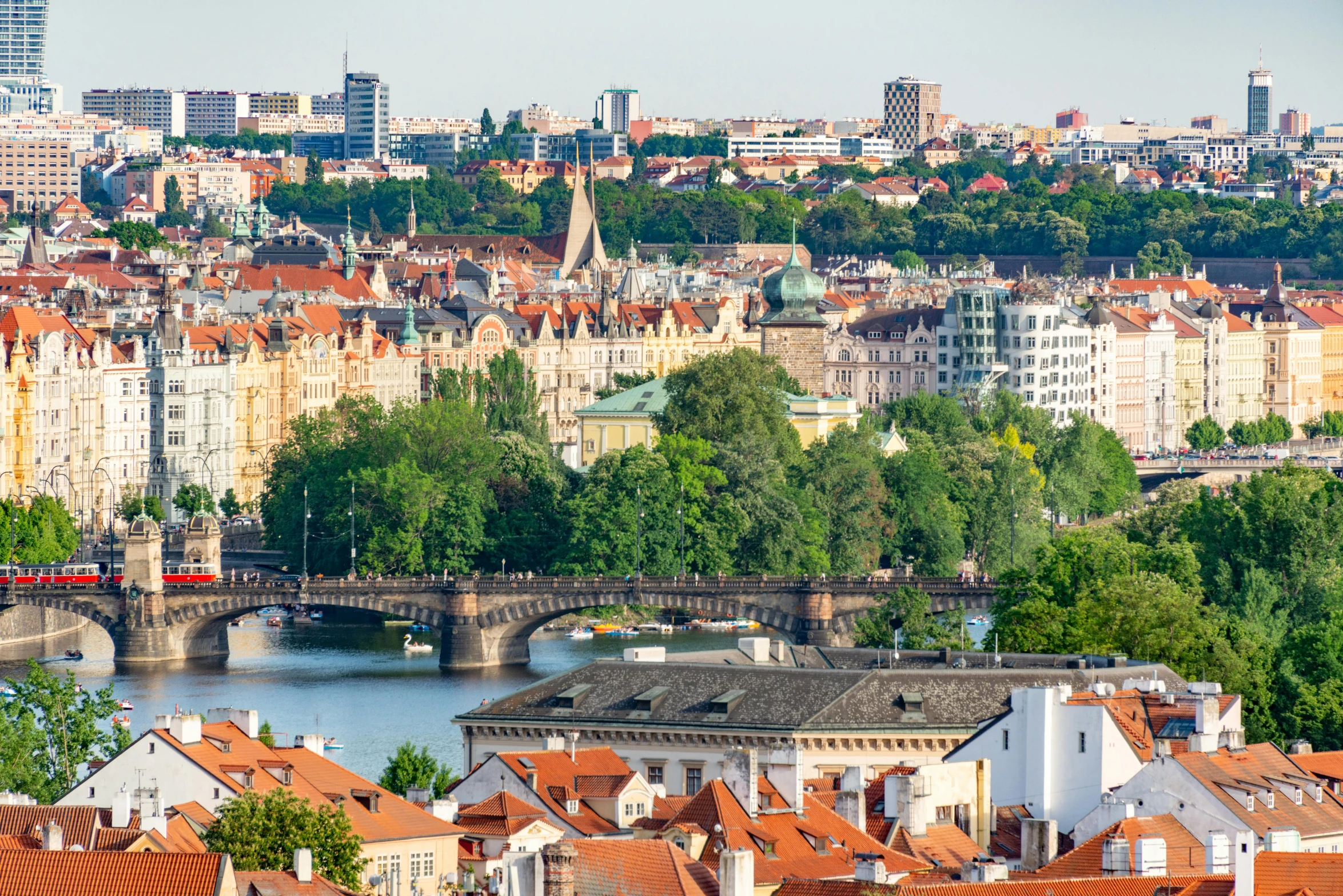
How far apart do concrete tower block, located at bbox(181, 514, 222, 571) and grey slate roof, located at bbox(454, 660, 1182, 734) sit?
1618 inches

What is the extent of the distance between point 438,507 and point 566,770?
56.0 m

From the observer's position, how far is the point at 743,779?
42.4 m

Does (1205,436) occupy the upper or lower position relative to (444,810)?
upper

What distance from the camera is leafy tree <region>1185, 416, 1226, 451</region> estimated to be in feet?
522

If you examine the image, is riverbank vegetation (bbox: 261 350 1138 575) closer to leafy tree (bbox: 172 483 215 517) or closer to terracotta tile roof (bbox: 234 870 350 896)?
leafy tree (bbox: 172 483 215 517)

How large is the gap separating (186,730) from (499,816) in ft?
14.2

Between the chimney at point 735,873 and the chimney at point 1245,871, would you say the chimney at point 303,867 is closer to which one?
the chimney at point 735,873

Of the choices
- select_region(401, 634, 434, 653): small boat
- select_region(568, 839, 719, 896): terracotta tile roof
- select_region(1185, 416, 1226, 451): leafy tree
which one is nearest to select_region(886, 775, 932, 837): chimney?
select_region(568, 839, 719, 896): terracotta tile roof

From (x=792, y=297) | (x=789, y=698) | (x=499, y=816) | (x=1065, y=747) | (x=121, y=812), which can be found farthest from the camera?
(x=792, y=297)

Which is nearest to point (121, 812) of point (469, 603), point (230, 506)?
point (469, 603)

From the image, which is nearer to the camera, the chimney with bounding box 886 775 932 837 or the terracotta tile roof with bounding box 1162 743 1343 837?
the terracotta tile roof with bounding box 1162 743 1343 837

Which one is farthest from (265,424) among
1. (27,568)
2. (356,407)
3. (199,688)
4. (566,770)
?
(566,770)

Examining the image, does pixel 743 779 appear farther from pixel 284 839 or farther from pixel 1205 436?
pixel 1205 436

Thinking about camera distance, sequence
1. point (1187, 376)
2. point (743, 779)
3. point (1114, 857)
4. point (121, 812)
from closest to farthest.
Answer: point (1114, 857) → point (121, 812) → point (743, 779) → point (1187, 376)
